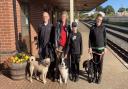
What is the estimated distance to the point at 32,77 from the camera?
952 cm

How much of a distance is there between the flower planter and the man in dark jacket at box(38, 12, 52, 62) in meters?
0.58

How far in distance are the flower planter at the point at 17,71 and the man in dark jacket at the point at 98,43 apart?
6.56ft

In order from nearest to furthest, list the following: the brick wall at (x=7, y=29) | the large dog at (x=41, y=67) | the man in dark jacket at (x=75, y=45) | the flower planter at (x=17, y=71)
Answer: the large dog at (x=41, y=67) → the man in dark jacket at (x=75, y=45) → the flower planter at (x=17, y=71) → the brick wall at (x=7, y=29)

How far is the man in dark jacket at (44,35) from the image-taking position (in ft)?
29.1

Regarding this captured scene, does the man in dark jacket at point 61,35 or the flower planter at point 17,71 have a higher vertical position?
the man in dark jacket at point 61,35

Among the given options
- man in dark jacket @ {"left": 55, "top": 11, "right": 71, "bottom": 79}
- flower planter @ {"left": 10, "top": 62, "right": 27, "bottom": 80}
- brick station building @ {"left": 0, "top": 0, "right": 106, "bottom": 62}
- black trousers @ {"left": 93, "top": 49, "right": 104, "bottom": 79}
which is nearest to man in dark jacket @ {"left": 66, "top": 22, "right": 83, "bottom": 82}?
man in dark jacket @ {"left": 55, "top": 11, "right": 71, "bottom": 79}

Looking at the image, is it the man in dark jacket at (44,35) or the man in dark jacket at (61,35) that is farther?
the man in dark jacket at (44,35)

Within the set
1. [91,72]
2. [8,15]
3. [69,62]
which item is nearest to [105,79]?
[91,72]

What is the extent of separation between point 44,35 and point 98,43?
151cm

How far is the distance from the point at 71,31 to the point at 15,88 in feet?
7.08

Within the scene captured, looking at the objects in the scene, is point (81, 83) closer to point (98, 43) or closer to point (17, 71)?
point (98, 43)

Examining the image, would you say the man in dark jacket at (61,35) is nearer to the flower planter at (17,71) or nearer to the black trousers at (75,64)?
the black trousers at (75,64)

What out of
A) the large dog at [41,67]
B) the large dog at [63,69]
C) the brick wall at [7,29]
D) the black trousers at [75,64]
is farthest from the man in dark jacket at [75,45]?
the brick wall at [7,29]

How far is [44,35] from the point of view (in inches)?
351
